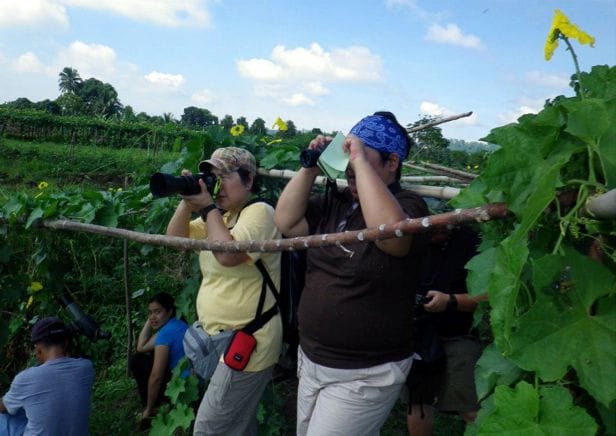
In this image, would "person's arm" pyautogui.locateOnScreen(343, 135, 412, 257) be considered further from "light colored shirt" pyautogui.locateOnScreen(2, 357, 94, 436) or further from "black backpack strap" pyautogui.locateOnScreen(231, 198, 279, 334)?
"light colored shirt" pyautogui.locateOnScreen(2, 357, 94, 436)

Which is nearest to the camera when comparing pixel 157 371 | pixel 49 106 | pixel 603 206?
pixel 603 206

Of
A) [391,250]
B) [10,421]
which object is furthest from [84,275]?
[391,250]

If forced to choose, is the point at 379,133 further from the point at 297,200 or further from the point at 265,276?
the point at 265,276

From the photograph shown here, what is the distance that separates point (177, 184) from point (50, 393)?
1.78 m

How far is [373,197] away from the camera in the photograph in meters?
1.69

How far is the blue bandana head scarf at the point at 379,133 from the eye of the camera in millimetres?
1908

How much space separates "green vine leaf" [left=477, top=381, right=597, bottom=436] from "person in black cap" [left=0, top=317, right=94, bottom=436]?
290 cm

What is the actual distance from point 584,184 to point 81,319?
4319mm

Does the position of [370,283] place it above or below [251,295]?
above

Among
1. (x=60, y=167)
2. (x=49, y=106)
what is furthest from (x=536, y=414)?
(x=49, y=106)

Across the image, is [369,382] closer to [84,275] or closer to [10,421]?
[10,421]

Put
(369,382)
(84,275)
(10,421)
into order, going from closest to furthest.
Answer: (369,382) → (10,421) → (84,275)

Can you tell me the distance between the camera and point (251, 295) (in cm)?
250

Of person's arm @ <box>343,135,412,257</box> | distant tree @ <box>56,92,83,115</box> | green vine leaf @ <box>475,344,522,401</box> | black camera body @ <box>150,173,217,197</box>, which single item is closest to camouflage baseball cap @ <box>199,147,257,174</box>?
black camera body @ <box>150,173,217,197</box>
